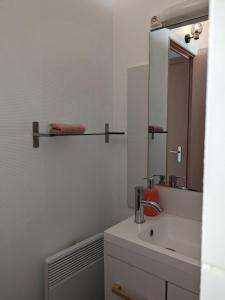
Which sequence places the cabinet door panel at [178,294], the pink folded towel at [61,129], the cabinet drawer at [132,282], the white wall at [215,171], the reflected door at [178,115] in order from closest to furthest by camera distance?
1. the white wall at [215,171]
2. the cabinet door panel at [178,294]
3. the cabinet drawer at [132,282]
4. the pink folded towel at [61,129]
5. the reflected door at [178,115]

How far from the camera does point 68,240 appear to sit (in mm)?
1430

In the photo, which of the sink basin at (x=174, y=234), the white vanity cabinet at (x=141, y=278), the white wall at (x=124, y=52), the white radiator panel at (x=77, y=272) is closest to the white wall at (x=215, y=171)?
the white vanity cabinet at (x=141, y=278)

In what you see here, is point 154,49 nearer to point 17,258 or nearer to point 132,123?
point 132,123

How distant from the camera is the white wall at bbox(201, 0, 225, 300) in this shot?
24cm

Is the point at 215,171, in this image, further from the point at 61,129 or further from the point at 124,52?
the point at 124,52

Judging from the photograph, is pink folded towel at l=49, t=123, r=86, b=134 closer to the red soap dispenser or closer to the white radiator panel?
the red soap dispenser

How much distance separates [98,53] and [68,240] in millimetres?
1197

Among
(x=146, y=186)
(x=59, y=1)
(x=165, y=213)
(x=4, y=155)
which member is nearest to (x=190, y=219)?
(x=165, y=213)

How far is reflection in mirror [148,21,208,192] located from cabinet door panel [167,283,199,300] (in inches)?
20.8

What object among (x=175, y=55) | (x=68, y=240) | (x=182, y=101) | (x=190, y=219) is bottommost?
(x=68, y=240)

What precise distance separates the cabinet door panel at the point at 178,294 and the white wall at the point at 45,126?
0.68 metres

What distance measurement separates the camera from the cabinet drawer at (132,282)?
1027mm

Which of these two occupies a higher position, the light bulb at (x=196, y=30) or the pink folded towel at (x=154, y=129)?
the light bulb at (x=196, y=30)

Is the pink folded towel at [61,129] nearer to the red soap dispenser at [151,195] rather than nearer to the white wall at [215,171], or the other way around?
the red soap dispenser at [151,195]
